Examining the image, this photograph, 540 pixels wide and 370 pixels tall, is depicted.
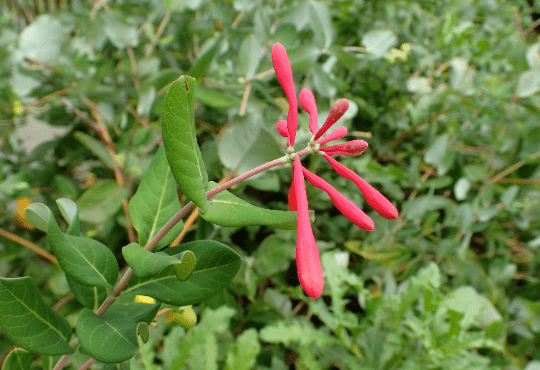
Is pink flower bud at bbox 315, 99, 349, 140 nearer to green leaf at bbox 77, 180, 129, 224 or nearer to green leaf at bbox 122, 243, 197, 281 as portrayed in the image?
green leaf at bbox 122, 243, 197, 281

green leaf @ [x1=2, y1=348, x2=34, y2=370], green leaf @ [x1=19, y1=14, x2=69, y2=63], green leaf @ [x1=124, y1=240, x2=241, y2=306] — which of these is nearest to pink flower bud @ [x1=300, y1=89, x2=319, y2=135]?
green leaf @ [x1=124, y1=240, x2=241, y2=306]

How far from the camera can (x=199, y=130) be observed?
90 cm

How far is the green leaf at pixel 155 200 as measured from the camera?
33 cm

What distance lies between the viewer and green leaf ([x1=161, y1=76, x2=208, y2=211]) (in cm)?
24

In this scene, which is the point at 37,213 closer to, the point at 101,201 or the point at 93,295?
the point at 93,295

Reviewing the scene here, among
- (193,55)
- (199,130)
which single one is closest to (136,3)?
(193,55)

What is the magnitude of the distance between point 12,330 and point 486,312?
98 cm

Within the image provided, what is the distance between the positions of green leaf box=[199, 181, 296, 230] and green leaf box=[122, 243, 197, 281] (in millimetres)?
33

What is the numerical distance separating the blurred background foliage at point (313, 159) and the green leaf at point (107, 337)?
0.99 feet

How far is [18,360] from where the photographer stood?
359 mm

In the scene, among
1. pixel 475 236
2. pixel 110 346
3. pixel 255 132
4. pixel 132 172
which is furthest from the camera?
pixel 475 236

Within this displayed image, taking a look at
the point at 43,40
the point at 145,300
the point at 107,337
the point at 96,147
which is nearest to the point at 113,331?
the point at 107,337

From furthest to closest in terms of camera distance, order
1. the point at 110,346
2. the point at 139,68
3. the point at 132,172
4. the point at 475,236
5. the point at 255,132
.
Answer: the point at 475,236 < the point at 139,68 < the point at 132,172 < the point at 255,132 < the point at 110,346

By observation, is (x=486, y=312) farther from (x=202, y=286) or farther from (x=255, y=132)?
(x=202, y=286)
